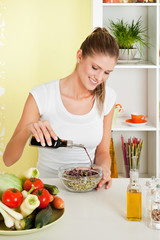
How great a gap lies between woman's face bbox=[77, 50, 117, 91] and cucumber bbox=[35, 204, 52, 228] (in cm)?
85

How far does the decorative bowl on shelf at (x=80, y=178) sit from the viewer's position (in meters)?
1.75

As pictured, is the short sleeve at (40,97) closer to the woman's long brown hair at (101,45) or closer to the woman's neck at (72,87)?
the woman's neck at (72,87)

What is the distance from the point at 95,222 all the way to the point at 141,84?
85.5 inches

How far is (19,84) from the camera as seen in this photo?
11.5 feet

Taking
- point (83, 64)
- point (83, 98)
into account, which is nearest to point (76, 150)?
point (83, 98)

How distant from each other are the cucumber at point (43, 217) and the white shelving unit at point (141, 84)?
1.76 meters

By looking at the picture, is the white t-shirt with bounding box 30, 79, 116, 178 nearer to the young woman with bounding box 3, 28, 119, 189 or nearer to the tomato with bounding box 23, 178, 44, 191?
the young woman with bounding box 3, 28, 119, 189

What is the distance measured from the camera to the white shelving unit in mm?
3092

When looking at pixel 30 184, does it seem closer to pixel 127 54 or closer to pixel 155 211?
pixel 155 211

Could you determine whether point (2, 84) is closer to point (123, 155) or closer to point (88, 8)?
point (88, 8)

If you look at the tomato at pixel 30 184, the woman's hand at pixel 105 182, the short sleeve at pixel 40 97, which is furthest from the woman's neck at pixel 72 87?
the tomato at pixel 30 184

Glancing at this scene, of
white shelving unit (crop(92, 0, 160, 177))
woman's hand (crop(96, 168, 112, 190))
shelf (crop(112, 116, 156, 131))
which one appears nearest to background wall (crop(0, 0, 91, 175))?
white shelving unit (crop(92, 0, 160, 177))

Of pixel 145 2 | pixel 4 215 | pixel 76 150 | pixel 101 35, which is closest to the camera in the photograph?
pixel 4 215

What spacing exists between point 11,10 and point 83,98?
151 cm
